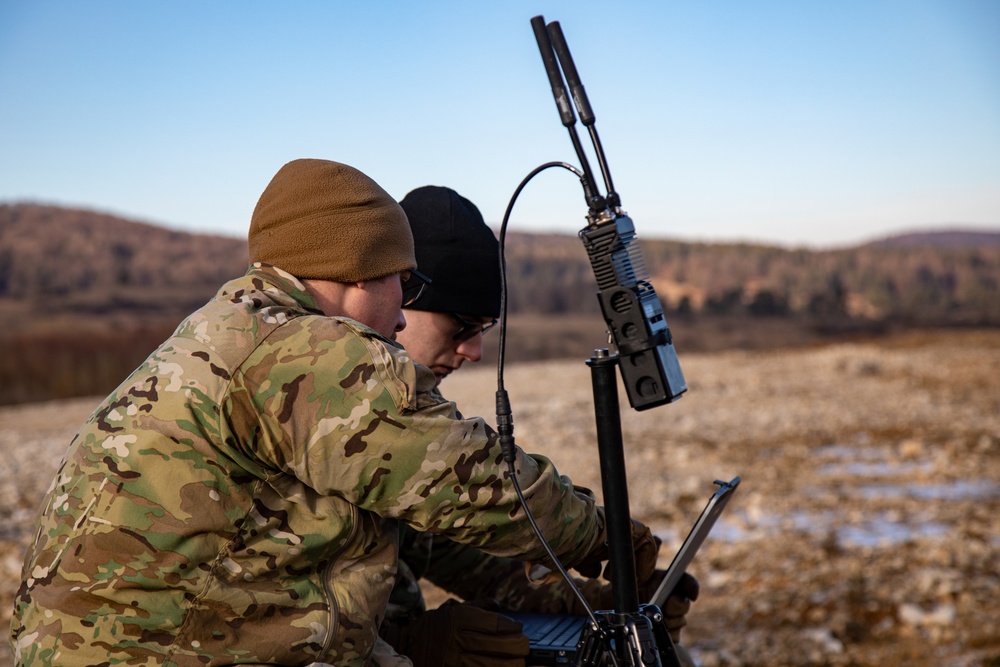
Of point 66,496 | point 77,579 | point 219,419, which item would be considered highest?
point 219,419

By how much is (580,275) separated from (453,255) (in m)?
44.1

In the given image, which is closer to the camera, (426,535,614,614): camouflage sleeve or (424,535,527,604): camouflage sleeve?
(426,535,614,614): camouflage sleeve

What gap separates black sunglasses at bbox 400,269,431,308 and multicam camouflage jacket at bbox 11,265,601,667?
494mm

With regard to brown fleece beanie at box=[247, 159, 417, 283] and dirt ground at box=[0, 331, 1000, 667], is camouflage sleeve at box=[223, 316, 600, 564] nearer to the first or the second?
brown fleece beanie at box=[247, 159, 417, 283]

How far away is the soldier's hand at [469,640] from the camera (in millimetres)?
2451

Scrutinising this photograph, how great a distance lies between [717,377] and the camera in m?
19.4

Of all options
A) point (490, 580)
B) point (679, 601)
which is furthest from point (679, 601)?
point (490, 580)

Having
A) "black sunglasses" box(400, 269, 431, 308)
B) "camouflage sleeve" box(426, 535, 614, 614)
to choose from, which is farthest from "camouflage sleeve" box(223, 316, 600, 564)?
"camouflage sleeve" box(426, 535, 614, 614)

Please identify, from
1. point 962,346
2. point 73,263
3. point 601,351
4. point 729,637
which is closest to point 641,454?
point 729,637

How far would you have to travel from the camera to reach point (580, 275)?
47.3m

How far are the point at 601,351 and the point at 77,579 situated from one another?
114 centimetres

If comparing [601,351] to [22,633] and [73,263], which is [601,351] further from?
[73,263]

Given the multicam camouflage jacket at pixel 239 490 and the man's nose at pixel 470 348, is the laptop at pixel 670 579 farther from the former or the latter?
the man's nose at pixel 470 348

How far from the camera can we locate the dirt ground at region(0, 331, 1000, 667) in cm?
511
